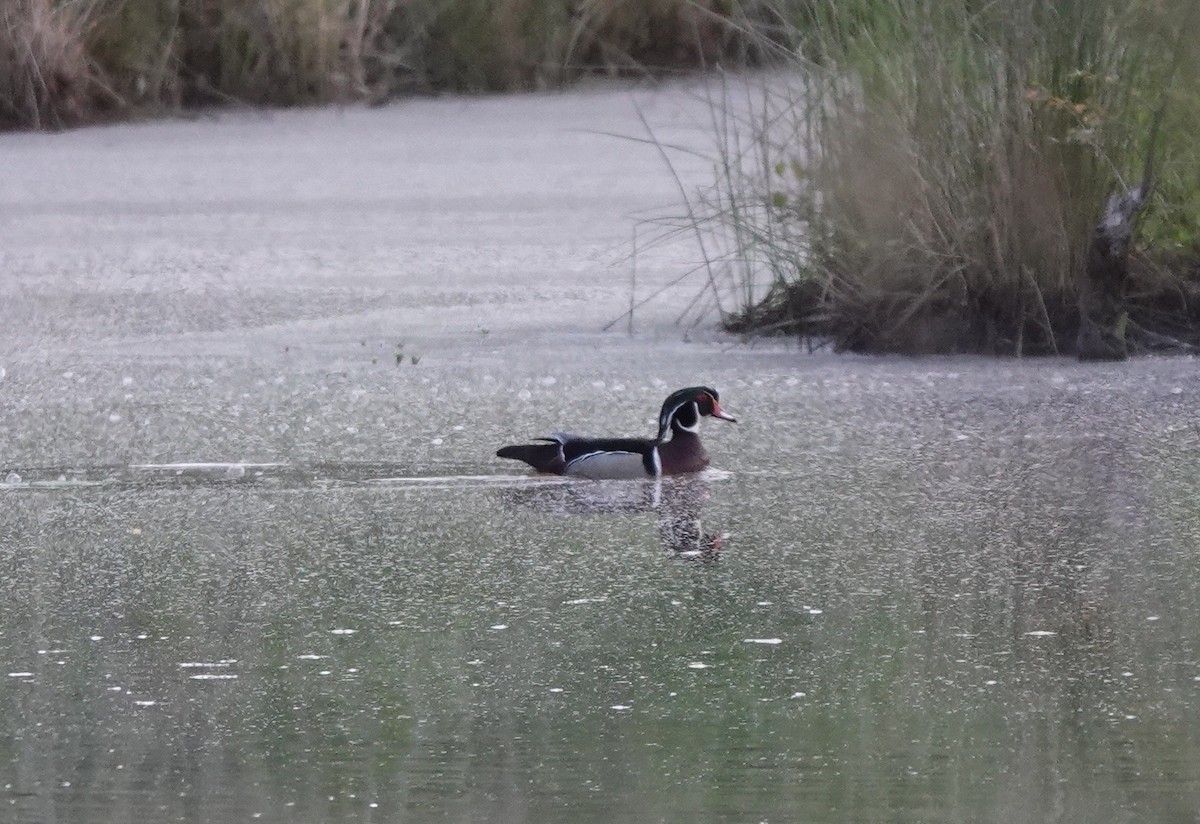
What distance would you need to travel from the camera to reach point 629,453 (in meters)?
4.55

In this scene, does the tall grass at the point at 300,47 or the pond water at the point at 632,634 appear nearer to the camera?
the pond water at the point at 632,634

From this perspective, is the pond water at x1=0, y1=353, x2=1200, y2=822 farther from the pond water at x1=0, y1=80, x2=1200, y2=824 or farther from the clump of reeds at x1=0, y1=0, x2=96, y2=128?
the clump of reeds at x1=0, y1=0, x2=96, y2=128

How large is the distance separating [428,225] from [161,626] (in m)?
5.08

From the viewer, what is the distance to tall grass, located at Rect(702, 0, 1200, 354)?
18.8 ft

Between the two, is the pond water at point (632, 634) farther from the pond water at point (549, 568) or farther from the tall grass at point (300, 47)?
the tall grass at point (300, 47)

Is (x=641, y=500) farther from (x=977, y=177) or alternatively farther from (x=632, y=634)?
(x=977, y=177)

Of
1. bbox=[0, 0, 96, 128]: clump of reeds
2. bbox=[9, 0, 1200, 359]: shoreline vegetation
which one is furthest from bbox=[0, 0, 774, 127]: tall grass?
bbox=[9, 0, 1200, 359]: shoreline vegetation

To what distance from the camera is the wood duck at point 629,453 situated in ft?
Answer: 14.9

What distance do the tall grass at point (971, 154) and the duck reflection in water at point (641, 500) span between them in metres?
1.61

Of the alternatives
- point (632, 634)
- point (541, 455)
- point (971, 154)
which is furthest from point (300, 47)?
point (632, 634)

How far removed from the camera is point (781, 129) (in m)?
6.23

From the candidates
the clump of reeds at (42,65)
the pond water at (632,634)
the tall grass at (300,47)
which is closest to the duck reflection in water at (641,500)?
the pond water at (632,634)

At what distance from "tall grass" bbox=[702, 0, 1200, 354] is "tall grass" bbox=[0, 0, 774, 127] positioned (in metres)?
4.36

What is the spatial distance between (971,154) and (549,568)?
2490mm
